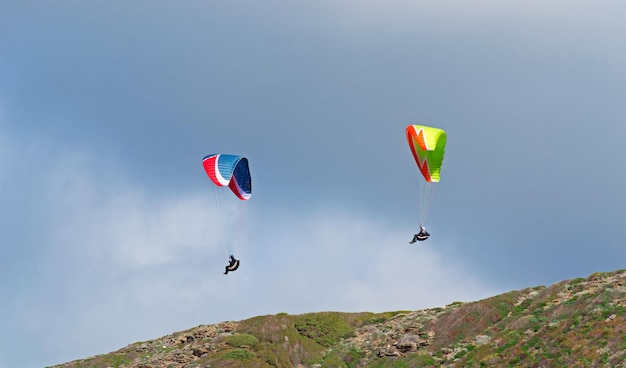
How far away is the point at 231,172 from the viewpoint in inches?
1773

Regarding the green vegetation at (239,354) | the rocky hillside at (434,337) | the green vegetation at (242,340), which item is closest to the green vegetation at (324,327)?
the rocky hillside at (434,337)

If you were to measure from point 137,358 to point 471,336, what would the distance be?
1241 inches

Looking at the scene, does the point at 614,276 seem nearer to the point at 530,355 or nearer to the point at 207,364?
the point at 530,355

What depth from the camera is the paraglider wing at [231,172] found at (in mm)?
45000

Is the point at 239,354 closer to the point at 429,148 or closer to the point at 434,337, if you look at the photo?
the point at 434,337

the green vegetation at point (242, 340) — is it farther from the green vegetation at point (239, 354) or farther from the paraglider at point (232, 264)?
the paraglider at point (232, 264)

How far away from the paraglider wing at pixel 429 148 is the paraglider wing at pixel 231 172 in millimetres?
12518

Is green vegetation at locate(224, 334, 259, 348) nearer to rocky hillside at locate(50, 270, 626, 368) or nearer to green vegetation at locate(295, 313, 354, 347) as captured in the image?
rocky hillside at locate(50, 270, 626, 368)

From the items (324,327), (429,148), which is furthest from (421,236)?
(324,327)

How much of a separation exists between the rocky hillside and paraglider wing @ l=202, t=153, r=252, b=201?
52.4ft

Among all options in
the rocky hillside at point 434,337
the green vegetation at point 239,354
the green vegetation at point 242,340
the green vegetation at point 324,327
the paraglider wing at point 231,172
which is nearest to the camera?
the rocky hillside at point 434,337

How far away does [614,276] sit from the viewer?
2068 inches

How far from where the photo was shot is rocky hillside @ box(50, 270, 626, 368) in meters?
41.8

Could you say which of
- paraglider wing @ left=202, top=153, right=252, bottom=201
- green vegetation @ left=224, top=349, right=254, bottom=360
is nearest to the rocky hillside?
green vegetation @ left=224, top=349, right=254, bottom=360
